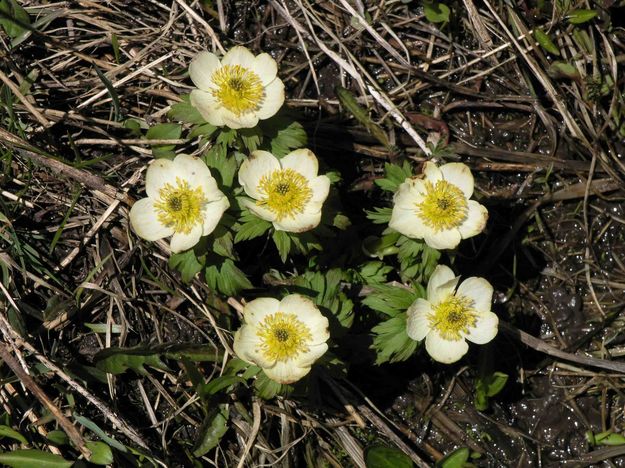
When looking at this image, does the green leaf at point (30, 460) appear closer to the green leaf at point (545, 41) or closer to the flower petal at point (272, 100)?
the flower petal at point (272, 100)

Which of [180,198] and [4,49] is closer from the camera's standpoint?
[180,198]

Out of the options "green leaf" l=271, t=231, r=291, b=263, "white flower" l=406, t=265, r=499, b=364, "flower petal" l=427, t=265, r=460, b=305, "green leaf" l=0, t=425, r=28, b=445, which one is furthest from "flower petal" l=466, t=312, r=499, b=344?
"green leaf" l=0, t=425, r=28, b=445

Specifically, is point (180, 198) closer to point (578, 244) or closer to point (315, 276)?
point (315, 276)

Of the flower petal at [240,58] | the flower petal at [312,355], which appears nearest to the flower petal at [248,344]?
the flower petal at [312,355]

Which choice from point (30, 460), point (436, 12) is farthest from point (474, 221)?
point (30, 460)

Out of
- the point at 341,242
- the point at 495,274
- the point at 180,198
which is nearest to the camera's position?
the point at 180,198

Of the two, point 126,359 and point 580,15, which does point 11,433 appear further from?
point 580,15

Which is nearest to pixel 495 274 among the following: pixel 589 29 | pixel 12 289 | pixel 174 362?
pixel 589 29
